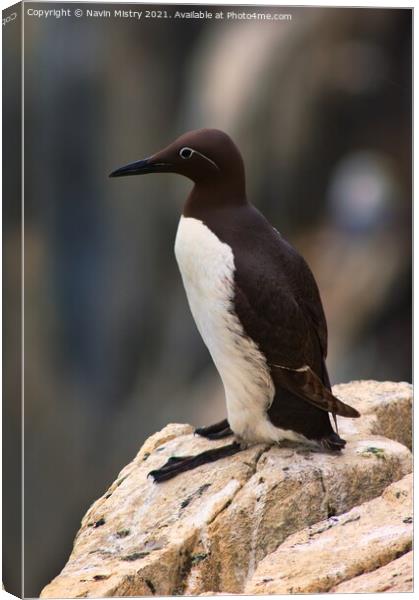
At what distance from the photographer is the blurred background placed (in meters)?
5.24

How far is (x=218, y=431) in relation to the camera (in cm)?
569

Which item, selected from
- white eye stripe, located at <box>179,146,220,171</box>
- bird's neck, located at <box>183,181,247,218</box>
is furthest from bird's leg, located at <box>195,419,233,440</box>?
white eye stripe, located at <box>179,146,220,171</box>

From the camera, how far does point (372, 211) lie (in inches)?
221

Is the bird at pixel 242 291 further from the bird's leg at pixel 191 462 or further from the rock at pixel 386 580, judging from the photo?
the rock at pixel 386 580

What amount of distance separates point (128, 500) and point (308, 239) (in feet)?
4.81

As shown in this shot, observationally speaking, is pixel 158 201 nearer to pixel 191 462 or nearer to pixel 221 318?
pixel 221 318

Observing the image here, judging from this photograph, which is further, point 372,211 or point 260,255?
point 372,211

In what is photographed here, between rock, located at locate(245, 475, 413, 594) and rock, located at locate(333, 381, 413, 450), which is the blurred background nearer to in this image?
rock, located at locate(333, 381, 413, 450)

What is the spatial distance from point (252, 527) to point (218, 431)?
562mm

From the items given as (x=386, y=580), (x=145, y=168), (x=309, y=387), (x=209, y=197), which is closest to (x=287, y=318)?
(x=309, y=387)

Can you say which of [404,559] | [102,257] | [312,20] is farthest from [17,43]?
[404,559]

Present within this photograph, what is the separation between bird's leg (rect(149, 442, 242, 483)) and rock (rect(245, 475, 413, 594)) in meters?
0.50

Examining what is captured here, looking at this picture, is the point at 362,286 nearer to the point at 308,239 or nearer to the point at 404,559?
the point at 308,239

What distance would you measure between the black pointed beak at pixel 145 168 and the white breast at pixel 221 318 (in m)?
0.24
